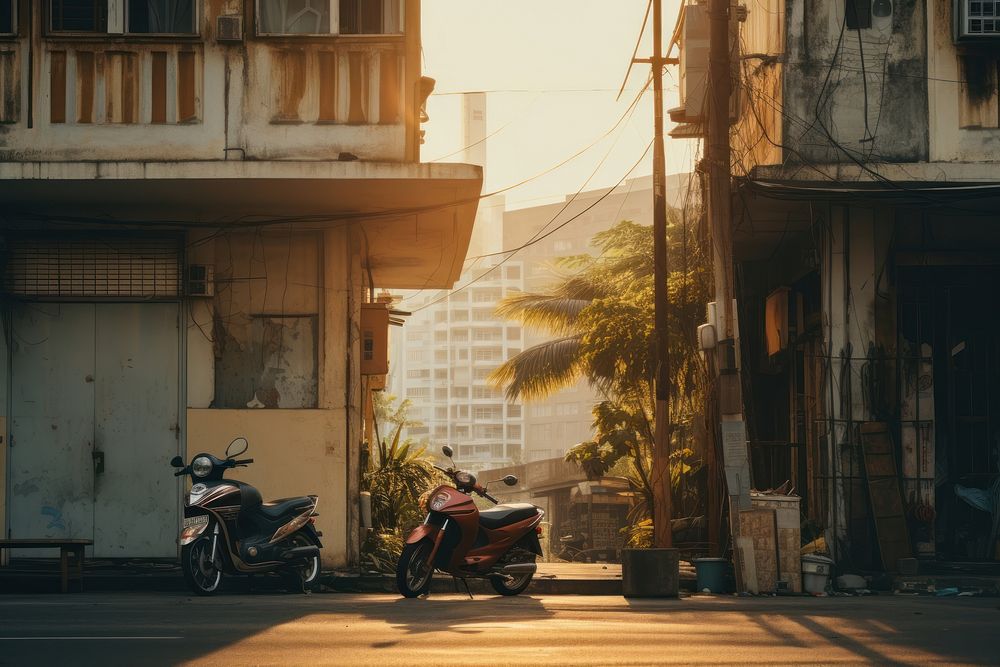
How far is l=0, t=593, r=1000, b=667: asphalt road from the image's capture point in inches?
323

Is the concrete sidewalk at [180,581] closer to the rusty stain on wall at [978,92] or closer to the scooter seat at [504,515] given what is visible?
the scooter seat at [504,515]

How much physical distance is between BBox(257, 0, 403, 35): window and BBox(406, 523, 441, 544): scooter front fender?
5765mm

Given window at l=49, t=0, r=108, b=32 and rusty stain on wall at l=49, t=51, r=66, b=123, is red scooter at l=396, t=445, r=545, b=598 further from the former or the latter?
window at l=49, t=0, r=108, b=32

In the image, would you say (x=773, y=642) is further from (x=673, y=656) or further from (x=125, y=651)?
(x=125, y=651)

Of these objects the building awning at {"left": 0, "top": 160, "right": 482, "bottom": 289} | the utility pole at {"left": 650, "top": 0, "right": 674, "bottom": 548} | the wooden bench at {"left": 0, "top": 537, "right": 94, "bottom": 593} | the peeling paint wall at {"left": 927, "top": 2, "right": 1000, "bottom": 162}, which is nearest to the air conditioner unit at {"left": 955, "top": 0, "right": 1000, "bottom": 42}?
the peeling paint wall at {"left": 927, "top": 2, "right": 1000, "bottom": 162}

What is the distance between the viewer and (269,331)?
1545cm

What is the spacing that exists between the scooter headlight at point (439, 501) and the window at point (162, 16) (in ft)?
20.2

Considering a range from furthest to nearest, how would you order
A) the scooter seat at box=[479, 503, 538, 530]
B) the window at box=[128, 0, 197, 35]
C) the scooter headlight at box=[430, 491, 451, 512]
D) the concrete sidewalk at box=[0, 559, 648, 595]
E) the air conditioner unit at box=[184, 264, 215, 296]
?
the air conditioner unit at box=[184, 264, 215, 296] < the window at box=[128, 0, 197, 35] < the concrete sidewalk at box=[0, 559, 648, 595] < the scooter seat at box=[479, 503, 538, 530] < the scooter headlight at box=[430, 491, 451, 512]

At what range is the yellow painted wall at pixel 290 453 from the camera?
49.5 feet

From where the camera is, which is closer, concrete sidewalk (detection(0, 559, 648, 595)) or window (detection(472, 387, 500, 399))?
concrete sidewalk (detection(0, 559, 648, 595))

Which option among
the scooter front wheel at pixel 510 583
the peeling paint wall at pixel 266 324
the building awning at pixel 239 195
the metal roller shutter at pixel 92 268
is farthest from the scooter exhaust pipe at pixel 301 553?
the building awning at pixel 239 195

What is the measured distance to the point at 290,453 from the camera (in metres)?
15.1

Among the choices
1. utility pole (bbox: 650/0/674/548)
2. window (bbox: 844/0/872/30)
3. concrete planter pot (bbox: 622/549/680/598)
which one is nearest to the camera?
concrete planter pot (bbox: 622/549/680/598)

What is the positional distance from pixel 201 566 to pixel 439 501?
7.91 feet
